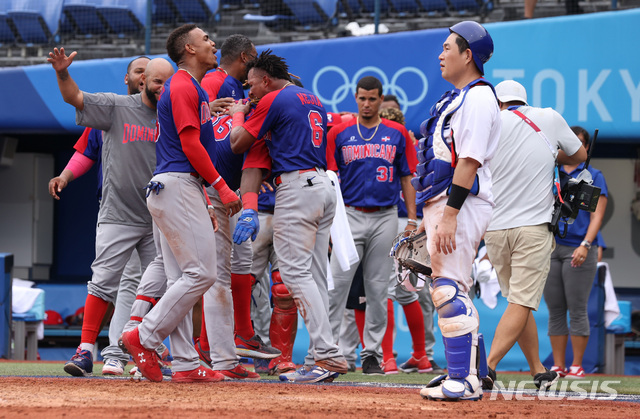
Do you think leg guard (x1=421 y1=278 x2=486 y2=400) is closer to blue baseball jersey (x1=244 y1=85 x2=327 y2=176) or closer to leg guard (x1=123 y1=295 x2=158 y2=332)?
blue baseball jersey (x1=244 y1=85 x2=327 y2=176)

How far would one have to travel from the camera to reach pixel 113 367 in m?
5.52

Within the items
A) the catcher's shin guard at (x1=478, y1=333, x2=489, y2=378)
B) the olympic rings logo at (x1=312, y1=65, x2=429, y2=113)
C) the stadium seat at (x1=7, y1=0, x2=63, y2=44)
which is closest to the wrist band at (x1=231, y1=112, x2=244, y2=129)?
the catcher's shin guard at (x1=478, y1=333, x2=489, y2=378)

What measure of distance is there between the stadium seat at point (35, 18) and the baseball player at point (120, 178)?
682 centimetres

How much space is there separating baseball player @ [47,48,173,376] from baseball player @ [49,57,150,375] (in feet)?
0.95

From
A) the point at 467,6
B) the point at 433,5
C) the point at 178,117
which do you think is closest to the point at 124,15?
the point at 433,5

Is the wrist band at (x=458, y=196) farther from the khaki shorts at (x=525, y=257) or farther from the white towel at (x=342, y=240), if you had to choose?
the white towel at (x=342, y=240)

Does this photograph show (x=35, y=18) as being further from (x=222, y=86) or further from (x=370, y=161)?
(x=222, y=86)

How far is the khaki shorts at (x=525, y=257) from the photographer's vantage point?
5348 mm

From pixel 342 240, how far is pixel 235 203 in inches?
79.0

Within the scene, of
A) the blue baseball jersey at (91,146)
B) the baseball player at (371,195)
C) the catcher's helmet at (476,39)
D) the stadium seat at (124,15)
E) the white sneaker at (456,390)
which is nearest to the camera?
the white sneaker at (456,390)

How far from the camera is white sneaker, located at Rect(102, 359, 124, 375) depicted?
549cm

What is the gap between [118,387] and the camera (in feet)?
14.6

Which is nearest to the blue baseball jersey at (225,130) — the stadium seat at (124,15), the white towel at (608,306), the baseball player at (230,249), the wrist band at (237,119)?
the baseball player at (230,249)

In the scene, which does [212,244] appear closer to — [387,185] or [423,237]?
[423,237]
